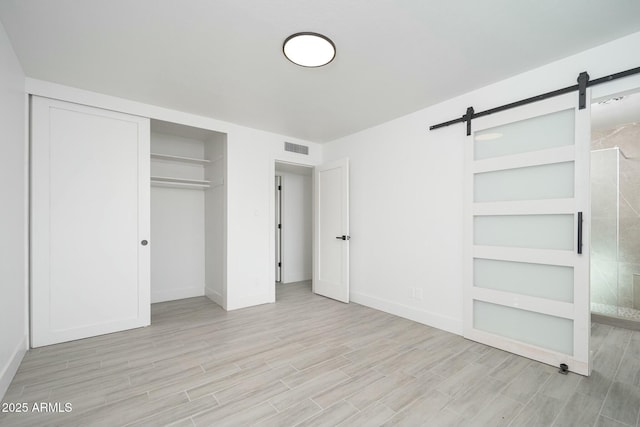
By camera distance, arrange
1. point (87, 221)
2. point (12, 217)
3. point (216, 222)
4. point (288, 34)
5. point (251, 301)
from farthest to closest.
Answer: point (216, 222) → point (251, 301) → point (87, 221) → point (12, 217) → point (288, 34)

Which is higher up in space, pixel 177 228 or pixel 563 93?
pixel 563 93

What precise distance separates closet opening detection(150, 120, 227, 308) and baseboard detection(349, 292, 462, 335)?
205 cm

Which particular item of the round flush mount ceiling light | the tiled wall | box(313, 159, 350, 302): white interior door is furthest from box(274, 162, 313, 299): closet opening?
the tiled wall

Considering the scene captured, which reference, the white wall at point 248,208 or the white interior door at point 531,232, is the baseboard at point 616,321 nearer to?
the white interior door at point 531,232

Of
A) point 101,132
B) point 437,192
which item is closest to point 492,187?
point 437,192

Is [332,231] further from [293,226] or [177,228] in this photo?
[177,228]

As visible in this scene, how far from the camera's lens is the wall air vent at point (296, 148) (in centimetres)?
457

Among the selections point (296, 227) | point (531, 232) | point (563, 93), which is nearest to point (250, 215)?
point (296, 227)

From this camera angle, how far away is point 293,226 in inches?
234

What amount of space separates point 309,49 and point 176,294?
4.09m

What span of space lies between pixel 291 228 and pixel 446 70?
4141 millimetres

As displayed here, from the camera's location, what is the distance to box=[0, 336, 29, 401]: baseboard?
195 centimetres

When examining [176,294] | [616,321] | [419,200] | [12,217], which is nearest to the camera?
[12,217]

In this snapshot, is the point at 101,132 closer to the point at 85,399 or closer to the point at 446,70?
the point at 85,399
